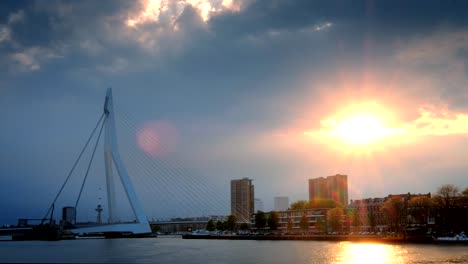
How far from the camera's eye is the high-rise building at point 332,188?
134 metres

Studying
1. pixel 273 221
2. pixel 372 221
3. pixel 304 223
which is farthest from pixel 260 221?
pixel 372 221

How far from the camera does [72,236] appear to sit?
93.6m

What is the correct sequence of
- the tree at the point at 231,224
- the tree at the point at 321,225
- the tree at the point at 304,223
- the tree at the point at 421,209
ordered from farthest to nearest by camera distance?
1. the tree at the point at 231,224
2. the tree at the point at 321,225
3. the tree at the point at 304,223
4. the tree at the point at 421,209

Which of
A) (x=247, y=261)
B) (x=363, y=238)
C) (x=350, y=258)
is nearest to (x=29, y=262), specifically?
(x=247, y=261)

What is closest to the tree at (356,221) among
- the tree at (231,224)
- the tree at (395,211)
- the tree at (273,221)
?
the tree at (395,211)

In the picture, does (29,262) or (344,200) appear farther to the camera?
(344,200)

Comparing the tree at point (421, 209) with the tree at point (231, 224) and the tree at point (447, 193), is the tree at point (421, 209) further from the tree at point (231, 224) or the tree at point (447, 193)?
the tree at point (231, 224)

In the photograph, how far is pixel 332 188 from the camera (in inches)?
5359

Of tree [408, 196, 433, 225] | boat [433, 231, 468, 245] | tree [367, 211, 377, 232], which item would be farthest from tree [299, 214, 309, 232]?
boat [433, 231, 468, 245]

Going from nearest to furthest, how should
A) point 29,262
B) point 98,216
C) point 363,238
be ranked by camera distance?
point 29,262 → point 363,238 → point 98,216

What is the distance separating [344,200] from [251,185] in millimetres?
34653

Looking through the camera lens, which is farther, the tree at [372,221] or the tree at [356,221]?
the tree at [356,221]

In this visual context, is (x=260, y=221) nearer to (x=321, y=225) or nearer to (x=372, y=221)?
(x=321, y=225)

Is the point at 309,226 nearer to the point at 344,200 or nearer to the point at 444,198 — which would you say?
the point at 444,198
